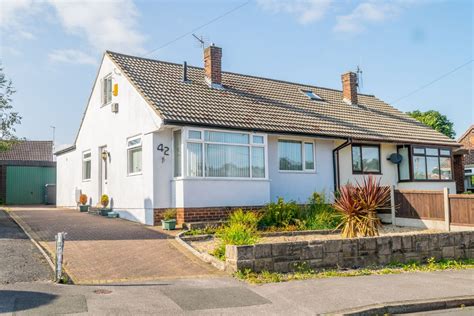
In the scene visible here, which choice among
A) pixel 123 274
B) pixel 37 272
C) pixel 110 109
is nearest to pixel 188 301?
pixel 123 274

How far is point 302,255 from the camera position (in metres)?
9.59

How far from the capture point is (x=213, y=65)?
60.9 ft

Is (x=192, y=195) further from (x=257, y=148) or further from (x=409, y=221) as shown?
(x=409, y=221)

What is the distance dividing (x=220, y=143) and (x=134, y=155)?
3.49 meters

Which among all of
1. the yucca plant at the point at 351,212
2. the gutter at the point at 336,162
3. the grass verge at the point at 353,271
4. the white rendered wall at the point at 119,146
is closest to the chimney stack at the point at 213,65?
the white rendered wall at the point at 119,146

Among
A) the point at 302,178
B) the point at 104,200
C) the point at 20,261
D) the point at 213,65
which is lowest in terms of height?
the point at 20,261

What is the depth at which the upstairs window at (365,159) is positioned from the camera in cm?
1947

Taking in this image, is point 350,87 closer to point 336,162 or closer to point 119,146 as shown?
point 336,162

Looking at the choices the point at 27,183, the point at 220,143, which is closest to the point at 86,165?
the point at 220,143

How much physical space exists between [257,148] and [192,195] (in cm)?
306

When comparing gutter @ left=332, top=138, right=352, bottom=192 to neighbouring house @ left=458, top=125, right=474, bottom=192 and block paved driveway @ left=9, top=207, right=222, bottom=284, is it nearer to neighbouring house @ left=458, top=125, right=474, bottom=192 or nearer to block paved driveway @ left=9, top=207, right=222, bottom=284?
block paved driveway @ left=9, top=207, right=222, bottom=284

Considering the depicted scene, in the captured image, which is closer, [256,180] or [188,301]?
[188,301]

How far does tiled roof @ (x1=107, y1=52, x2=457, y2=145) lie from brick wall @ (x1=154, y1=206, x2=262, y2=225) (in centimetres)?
268

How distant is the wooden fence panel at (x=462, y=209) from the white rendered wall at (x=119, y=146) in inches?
377
